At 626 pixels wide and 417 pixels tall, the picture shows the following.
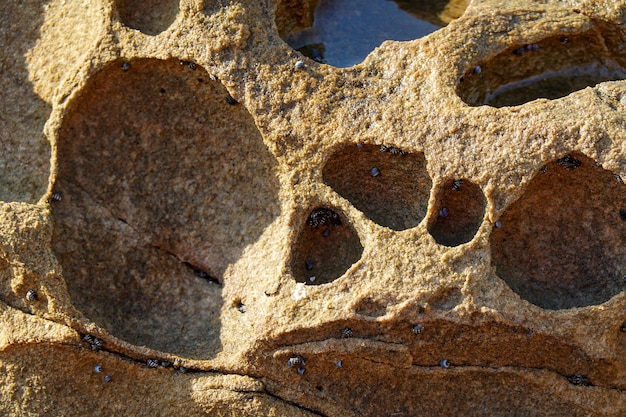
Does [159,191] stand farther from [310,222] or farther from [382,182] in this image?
[382,182]

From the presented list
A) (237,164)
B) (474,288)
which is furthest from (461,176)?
(237,164)

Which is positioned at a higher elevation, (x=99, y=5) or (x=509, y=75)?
(x=99, y=5)

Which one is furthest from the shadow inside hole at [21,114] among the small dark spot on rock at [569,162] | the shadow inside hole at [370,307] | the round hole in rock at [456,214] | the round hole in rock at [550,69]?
the small dark spot on rock at [569,162]

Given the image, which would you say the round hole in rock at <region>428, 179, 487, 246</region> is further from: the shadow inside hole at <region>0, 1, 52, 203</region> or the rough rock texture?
the shadow inside hole at <region>0, 1, 52, 203</region>

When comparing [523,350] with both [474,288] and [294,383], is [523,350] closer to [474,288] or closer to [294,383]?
[474,288]

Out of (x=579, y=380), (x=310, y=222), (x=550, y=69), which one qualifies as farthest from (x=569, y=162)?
(x=310, y=222)

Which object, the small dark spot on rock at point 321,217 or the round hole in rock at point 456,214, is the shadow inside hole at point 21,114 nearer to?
the small dark spot on rock at point 321,217

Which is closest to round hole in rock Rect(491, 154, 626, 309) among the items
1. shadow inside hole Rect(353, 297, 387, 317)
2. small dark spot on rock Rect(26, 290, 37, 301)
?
shadow inside hole Rect(353, 297, 387, 317)
